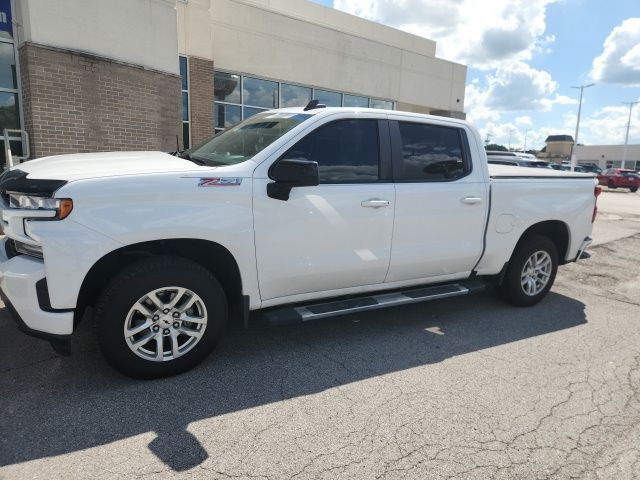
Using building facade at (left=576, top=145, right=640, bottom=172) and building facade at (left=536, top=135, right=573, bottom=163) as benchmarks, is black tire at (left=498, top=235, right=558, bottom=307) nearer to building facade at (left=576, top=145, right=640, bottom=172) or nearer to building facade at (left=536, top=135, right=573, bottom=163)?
building facade at (left=576, top=145, right=640, bottom=172)

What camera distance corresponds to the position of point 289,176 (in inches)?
129

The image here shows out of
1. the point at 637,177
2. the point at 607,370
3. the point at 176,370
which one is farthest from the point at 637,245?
the point at 637,177

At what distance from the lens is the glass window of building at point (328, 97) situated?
1691 centimetres

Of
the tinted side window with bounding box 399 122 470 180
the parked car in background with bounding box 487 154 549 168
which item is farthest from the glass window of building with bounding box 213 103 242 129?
the tinted side window with bounding box 399 122 470 180

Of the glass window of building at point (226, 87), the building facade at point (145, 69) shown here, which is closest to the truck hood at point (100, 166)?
the building facade at point (145, 69)

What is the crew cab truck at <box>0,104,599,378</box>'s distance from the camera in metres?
2.89

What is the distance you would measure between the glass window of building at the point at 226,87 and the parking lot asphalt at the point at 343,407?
11.1 meters

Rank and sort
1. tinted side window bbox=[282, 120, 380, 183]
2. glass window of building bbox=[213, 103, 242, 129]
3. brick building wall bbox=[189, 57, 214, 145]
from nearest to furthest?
tinted side window bbox=[282, 120, 380, 183], brick building wall bbox=[189, 57, 214, 145], glass window of building bbox=[213, 103, 242, 129]

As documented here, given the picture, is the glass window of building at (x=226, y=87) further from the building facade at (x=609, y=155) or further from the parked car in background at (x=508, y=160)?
the building facade at (x=609, y=155)

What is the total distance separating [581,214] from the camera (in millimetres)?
5461

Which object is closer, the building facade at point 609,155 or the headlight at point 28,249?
the headlight at point 28,249

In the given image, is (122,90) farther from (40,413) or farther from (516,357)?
(516,357)

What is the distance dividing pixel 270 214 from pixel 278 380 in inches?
47.8

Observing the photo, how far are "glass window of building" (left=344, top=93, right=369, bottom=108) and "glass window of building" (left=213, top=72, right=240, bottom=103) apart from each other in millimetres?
4854
